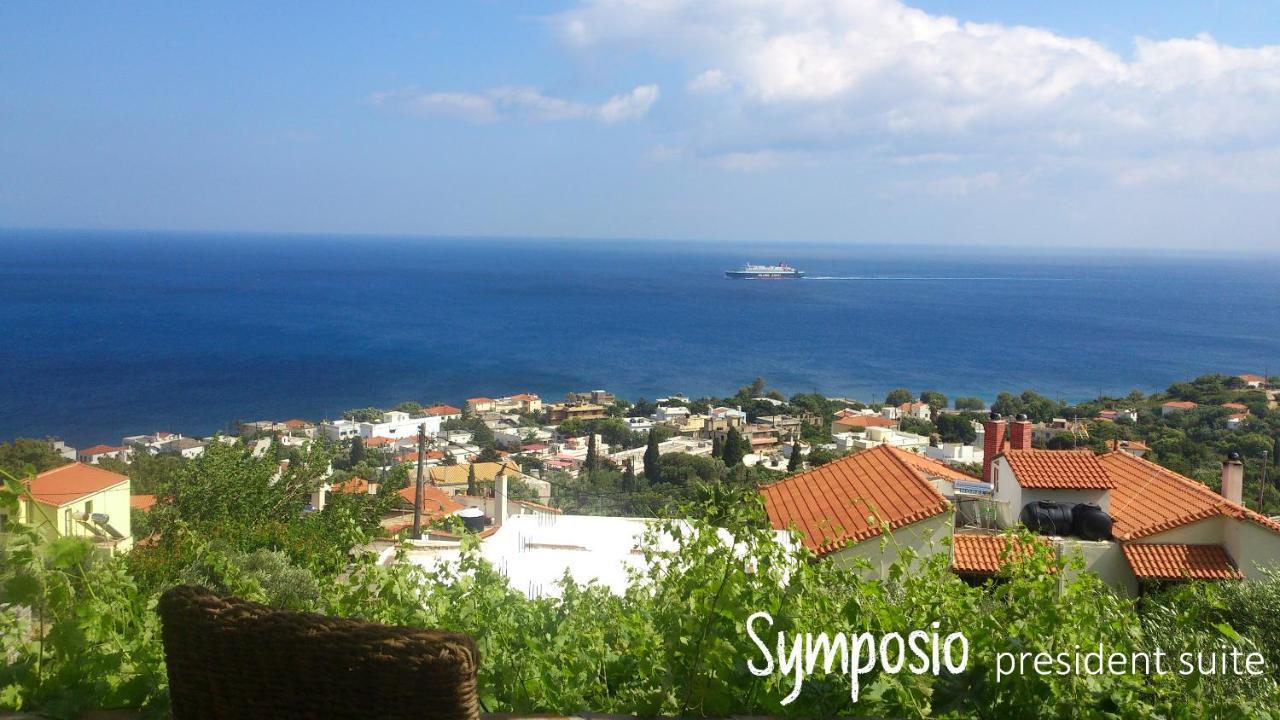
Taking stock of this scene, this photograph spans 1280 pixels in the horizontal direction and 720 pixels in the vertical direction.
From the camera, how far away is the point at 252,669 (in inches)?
42.2

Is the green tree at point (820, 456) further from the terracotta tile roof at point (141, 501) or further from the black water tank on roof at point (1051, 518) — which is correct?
the terracotta tile roof at point (141, 501)

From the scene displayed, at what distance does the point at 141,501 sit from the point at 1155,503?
37.4ft

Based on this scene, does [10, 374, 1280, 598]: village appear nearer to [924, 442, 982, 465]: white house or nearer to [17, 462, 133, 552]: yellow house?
[17, 462, 133, 552]: yellow house

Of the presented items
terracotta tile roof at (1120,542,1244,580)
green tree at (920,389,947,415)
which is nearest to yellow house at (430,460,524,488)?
terracotta tile roof at (1120,542,1244,580)

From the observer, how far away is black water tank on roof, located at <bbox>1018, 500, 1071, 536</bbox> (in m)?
7.73

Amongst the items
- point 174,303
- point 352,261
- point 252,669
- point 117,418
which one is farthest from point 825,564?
point 352,261

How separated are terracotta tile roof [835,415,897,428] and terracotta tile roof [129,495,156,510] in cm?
2200

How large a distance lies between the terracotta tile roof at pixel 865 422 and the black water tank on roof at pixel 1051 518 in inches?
861

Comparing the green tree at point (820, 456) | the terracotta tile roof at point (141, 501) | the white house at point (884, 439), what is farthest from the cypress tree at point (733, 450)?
the terracotta tile roof at point (141, 501)

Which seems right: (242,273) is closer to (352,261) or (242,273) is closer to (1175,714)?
(352,261)

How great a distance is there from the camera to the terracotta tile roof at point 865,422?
30109 mm

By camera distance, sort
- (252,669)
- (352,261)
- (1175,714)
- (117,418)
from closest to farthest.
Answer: (252,669), (1175,714), (117,418), (352,261)

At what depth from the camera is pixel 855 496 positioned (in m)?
8.02

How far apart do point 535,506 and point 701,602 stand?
7.28 m
